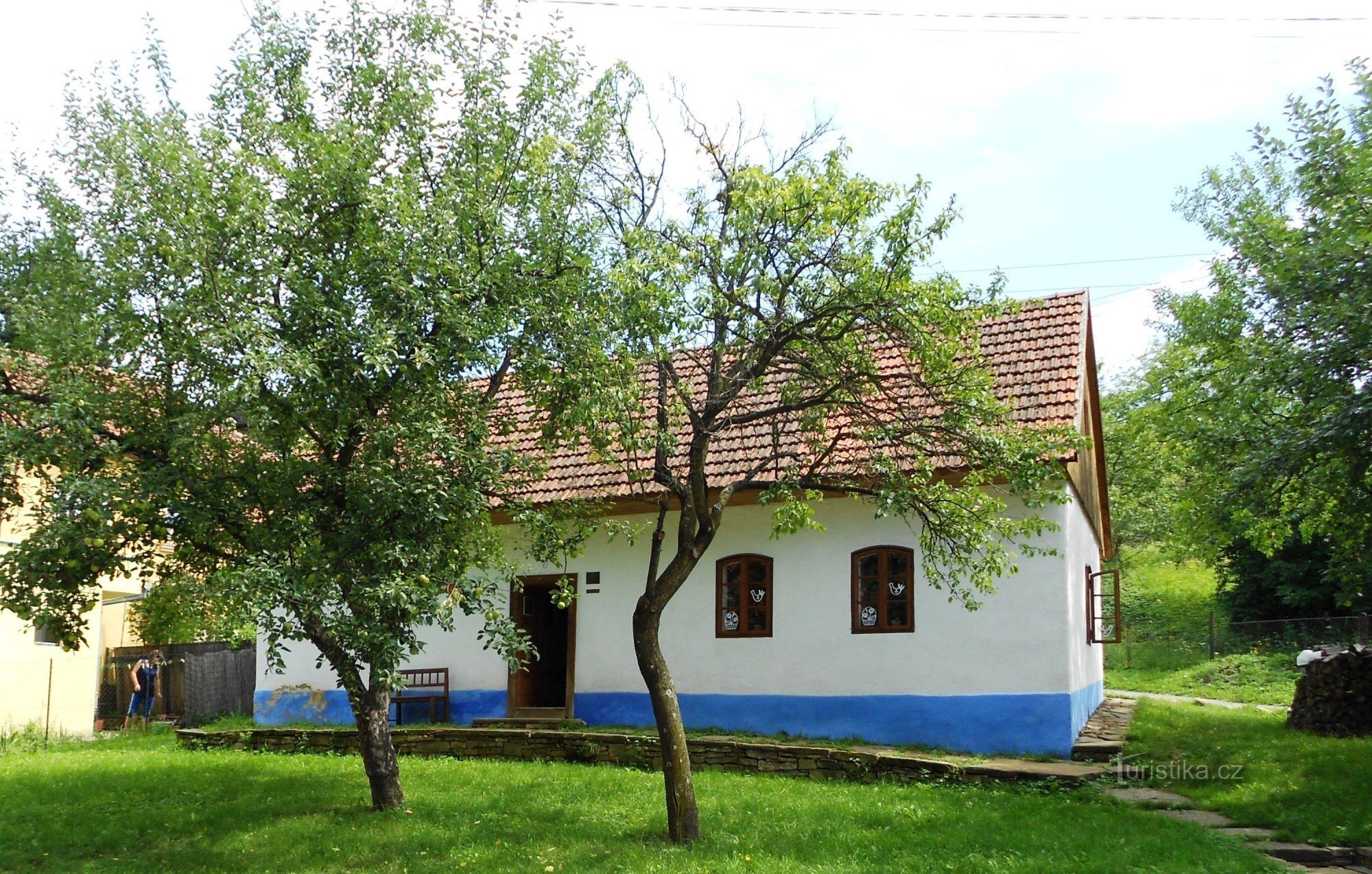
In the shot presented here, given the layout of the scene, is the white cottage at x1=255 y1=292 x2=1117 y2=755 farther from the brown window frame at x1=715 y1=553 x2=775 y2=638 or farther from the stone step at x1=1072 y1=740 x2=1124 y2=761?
the stone step at x1=1072 y1=740 x2=1124 y2=761

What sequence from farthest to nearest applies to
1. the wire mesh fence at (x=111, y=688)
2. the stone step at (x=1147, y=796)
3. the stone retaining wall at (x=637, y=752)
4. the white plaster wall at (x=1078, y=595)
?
the wire mesh fence at (x=111, y=688) → the white plaster wall at (x=1078, y=595) → the stone retaining wall at (x=637, y=752) → the stone step at (x=1147, y=796)

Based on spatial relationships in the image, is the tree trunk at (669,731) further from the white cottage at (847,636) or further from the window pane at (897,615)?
the window pane at (897,615)

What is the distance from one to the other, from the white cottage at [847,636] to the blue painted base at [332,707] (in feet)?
0.10

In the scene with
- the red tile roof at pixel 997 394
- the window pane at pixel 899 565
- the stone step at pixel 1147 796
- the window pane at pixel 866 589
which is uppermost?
the red tile roof at pixel 997 394

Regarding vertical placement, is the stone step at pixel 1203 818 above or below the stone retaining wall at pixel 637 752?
below

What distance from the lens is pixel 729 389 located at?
9766mm

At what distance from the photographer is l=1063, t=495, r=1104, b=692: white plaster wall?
13.3 m

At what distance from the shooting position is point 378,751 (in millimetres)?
10445

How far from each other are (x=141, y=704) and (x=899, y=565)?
614 inches

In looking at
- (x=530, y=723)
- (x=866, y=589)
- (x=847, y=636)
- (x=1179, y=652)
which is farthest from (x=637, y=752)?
(x=1179, y=652)

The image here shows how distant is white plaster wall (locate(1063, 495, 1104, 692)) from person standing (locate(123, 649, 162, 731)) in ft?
55.6

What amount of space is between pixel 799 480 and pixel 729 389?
1050 mm

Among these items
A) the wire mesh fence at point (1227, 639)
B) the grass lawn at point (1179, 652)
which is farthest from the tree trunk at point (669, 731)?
the wire mesh fence at point (1227, 639)

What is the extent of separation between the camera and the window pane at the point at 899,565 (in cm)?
1379
